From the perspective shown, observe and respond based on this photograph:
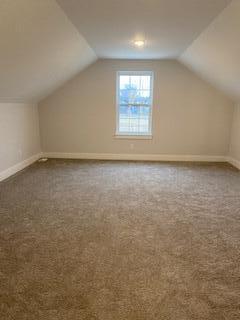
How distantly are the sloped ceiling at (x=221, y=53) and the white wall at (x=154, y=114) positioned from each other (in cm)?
41

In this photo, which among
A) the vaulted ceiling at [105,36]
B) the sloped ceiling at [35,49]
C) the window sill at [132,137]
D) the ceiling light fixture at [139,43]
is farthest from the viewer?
the window sill at [132,137]

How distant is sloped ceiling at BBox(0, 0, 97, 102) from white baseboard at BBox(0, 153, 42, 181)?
121 centimetres

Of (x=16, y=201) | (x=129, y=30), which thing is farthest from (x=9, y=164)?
(x=129, y=30)

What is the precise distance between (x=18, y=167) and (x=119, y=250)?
313cm

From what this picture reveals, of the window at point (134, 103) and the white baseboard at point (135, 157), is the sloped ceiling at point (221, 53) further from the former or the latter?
the white baseboard at point (135, 157)

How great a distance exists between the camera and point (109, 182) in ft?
12.6

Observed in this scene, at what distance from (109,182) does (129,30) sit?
7.38 ft

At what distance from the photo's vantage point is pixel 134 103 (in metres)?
5.30

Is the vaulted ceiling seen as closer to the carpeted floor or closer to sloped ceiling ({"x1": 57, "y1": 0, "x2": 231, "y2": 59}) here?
sloped ceiling ({"x1": 57, "y1": 0, "x2": 231, "y2": 59})

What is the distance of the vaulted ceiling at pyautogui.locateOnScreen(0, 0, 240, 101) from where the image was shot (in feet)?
7.50

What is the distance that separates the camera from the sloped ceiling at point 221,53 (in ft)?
8.19

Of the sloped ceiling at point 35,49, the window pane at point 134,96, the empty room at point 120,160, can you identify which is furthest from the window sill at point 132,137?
the sloped ceiling at point 35,49

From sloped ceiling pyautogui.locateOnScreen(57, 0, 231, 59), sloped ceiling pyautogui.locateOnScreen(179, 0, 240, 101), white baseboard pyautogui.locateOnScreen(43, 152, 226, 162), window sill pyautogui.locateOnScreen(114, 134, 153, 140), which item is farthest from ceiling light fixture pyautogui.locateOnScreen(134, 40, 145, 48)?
white baseboard pyautogui.locateOnScreen(43, 152, 226, 162)

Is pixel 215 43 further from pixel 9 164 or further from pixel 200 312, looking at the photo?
pixel 9 164
